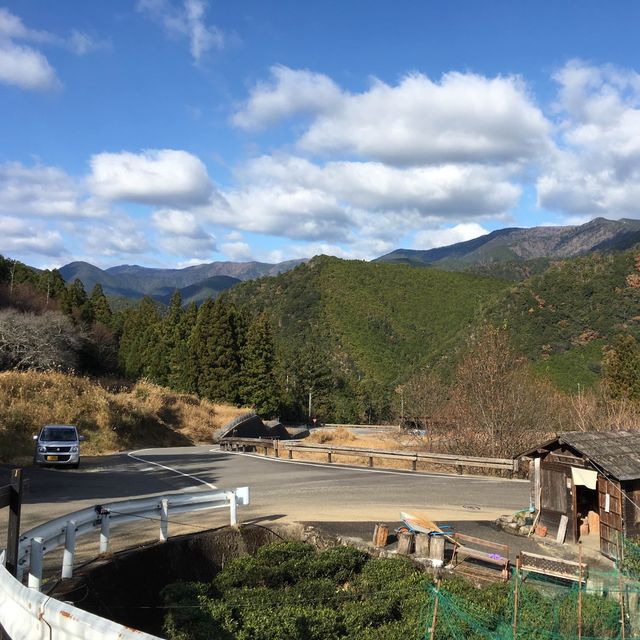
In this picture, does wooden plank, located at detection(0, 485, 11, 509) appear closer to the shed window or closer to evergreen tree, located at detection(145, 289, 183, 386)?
the shed window

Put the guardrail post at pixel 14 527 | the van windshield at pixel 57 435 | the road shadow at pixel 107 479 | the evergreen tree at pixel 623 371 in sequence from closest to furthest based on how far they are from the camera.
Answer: the guardrail post at pixel 14 527 < the road shadow at pixel 107 479 < the van windshield at pixel 57 435 < the evergreen tree at pixel 623 371

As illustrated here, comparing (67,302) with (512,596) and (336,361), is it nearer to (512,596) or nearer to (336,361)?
(336,361)

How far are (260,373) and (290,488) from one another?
38.9m

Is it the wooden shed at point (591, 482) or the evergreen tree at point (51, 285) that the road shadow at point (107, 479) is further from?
the evergreen tree at point (51, 285)

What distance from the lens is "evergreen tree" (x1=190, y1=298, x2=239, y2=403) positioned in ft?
183

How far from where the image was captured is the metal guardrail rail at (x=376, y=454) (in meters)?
21.5

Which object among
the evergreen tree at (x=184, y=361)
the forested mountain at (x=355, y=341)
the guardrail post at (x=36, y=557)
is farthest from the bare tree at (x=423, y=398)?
the guardrail post at (x=36, y=557)

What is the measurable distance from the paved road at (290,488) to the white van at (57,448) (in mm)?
418

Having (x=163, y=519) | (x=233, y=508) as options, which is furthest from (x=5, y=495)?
(x=233, y=508)

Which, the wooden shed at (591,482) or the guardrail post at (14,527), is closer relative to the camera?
the guardrail post at (14,527)

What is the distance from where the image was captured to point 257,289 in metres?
134

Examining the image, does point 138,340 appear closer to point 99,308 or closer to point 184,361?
point 99,308

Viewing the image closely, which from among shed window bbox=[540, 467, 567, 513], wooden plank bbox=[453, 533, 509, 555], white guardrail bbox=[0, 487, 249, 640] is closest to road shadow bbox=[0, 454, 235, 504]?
white guardrail bbox=[0, 487, 249, 640]

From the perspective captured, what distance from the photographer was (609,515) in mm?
12484
